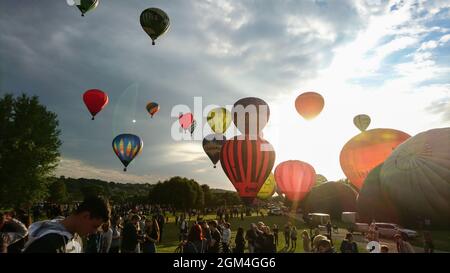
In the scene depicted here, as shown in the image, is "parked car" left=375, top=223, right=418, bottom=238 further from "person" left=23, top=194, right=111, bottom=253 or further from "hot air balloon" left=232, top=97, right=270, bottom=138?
"person" left=23, top=194, right=111, bottom=253

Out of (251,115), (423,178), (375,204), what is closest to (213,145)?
(251,115)

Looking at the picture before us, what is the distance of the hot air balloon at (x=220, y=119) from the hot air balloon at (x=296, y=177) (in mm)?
7421

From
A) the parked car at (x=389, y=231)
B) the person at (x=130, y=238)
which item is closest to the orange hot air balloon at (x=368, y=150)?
the parked car at (x=389, y=231)

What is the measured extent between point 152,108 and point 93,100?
1037 centimetres

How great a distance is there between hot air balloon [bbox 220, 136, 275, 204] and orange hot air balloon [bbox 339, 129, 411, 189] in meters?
13.2

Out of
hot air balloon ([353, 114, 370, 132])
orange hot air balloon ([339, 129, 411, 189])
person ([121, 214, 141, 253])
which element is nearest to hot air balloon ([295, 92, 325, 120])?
orange hot air balloon ([339, 129, 411, 189])

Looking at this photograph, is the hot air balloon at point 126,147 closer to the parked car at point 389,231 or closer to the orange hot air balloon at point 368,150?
the orange hot air balloon at point 368,150

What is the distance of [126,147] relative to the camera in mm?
34312

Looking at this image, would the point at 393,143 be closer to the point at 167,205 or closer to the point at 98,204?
the point at 98,204

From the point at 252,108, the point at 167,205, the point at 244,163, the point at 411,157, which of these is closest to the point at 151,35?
the point at 252,108

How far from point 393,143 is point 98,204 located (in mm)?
34036

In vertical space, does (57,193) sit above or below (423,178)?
below

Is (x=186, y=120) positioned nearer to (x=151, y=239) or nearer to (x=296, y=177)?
(x=296, y=177)

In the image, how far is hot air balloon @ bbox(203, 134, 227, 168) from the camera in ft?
110
